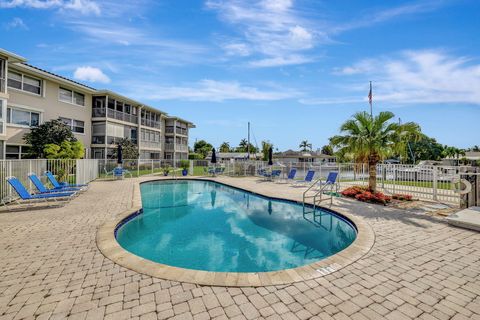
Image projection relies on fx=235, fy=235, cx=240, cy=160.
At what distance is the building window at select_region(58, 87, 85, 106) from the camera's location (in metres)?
21.0

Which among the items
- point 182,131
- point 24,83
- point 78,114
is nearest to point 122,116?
point 78,114

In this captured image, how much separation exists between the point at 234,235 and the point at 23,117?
20.0 meters

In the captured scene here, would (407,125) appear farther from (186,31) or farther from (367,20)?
(186,31)

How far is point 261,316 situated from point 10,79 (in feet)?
74.6

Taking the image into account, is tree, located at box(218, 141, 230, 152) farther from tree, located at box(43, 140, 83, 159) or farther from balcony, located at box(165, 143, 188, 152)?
tree, located at box(43, 140, 83, 159)

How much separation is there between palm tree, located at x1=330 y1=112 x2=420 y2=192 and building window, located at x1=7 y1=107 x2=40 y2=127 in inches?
860

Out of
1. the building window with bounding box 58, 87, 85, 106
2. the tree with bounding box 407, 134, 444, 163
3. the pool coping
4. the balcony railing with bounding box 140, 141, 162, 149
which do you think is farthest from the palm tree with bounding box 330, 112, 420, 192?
the tree with bounding box 407, 134, 444, 163

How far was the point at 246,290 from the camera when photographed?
3275 millimetres

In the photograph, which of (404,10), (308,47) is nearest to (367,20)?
(404,10)

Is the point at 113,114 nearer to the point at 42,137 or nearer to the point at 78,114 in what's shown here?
the point at 78,114

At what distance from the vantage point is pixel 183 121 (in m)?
42.2

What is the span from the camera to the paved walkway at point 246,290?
2773mm

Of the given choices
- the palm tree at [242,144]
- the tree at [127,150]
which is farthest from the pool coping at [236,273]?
the palm tree at [242,144]

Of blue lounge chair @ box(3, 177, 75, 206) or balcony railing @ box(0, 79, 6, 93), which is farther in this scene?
balcony railing @ box(0, 79, 6, 93)
